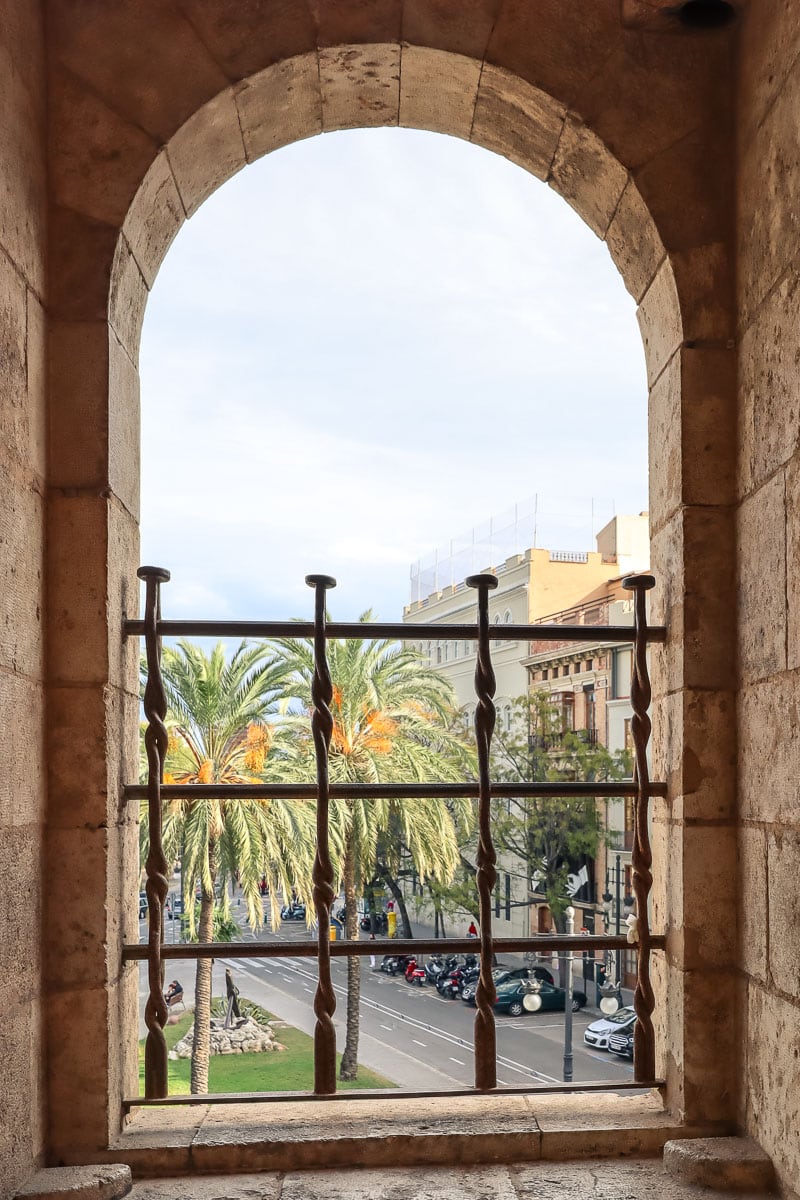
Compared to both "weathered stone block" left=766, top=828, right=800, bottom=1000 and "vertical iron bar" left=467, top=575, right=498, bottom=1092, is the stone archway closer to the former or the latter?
"weathered stone block" left=766, top=828, right=800, bottom=1000

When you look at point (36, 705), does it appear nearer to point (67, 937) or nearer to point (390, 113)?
point (67, 937)

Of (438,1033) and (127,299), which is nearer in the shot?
(127,299)

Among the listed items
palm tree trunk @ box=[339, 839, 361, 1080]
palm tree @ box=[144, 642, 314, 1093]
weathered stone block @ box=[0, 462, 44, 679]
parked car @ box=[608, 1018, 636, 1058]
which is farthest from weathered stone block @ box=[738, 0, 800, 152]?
parked car @ box=[608, 1018, 636, 1058]

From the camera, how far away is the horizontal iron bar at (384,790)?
7.07 ft

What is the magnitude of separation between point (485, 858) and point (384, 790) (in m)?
0.25

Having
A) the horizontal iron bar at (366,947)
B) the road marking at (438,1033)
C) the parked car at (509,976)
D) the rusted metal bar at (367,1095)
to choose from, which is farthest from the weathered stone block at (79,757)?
the parked car at (509,976)

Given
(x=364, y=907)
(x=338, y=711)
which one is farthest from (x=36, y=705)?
(x=364, y=907)

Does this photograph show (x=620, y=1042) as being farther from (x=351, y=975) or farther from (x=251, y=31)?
(x=251, y=31)

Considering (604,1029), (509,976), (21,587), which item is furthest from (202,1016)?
(509,976)

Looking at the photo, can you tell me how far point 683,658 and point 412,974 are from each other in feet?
77.5

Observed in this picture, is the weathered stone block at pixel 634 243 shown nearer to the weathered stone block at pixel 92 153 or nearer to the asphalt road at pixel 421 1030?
the weathered stone block at pixel 92 153

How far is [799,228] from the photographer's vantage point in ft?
6.31

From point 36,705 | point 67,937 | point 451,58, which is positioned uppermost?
point 451,58

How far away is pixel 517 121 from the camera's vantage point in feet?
7.91
